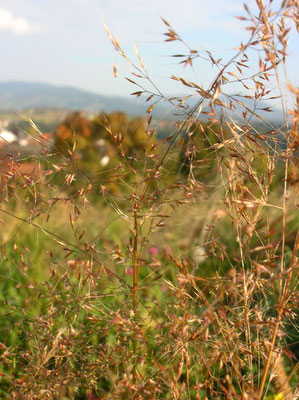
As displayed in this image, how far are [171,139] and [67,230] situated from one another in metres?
2.18

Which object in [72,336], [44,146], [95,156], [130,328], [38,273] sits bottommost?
[95,156]

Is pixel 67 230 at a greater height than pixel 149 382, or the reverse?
pixel 149 382

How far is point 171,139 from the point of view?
1271 millimetres

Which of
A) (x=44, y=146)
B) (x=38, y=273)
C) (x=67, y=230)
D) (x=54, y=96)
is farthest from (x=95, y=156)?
(x=54, y=96)

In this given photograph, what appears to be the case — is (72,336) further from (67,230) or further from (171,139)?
(67,230)

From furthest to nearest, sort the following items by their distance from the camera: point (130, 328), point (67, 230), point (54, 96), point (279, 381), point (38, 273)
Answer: point (54, 96) < point (67, 230) < point (38, 273) < point (279, 381) < point (130, 328)

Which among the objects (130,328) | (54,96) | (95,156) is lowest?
(54,96)

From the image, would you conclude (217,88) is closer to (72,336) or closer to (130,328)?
(130,328)

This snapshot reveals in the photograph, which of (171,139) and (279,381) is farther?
(279,381)

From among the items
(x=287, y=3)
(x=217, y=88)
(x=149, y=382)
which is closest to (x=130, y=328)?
(x=149, y=382)

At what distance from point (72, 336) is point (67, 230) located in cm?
199

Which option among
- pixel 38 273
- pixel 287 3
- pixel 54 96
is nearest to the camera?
pixel 287 3

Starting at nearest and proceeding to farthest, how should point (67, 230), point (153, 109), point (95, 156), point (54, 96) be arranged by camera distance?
point (153, 109) → point (67, 230) → point (95, 156) → point (54, 96)

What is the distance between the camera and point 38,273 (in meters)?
2.71
